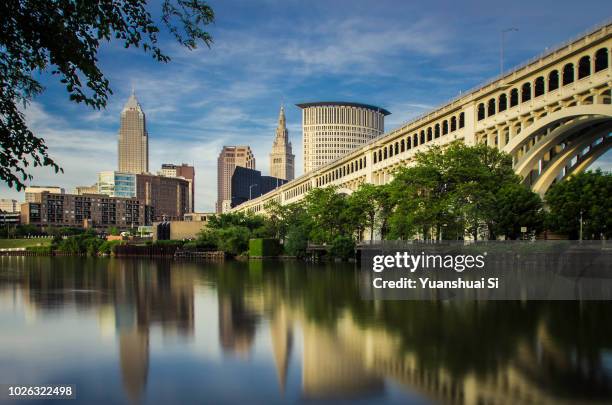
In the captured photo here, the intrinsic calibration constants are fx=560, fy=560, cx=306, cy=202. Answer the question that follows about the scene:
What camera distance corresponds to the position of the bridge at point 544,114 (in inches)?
1773

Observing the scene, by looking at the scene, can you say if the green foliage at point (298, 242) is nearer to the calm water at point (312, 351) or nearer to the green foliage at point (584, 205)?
the green foliage at point (584, 205)

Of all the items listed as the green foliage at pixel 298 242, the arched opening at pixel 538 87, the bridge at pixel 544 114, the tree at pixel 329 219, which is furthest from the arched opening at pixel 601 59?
the green foliage at pixel 298 242

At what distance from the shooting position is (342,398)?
12.2 meters

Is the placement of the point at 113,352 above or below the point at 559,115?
below

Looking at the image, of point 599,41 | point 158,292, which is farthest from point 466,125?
point 158,292

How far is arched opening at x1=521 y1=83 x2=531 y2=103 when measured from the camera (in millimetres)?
53844

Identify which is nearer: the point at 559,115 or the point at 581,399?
the point at 581,399

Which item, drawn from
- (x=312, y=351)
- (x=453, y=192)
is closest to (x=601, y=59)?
(x=453, y=192)

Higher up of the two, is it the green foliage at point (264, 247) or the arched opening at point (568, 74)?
the arched opening at point (568, 74)

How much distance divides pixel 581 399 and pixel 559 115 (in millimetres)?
41292

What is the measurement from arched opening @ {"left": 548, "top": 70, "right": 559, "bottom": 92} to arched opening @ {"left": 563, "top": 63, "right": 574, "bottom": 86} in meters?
0.99

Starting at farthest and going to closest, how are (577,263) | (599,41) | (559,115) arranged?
1. (559,115)
2. (599,41)
3. (577,263)

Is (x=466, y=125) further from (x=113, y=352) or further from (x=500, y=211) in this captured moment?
(x=113, y=352)

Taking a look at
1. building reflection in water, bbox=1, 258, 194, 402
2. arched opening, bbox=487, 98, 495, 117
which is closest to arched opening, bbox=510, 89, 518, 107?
arched opening, bbox=487, 98, 495, 117
